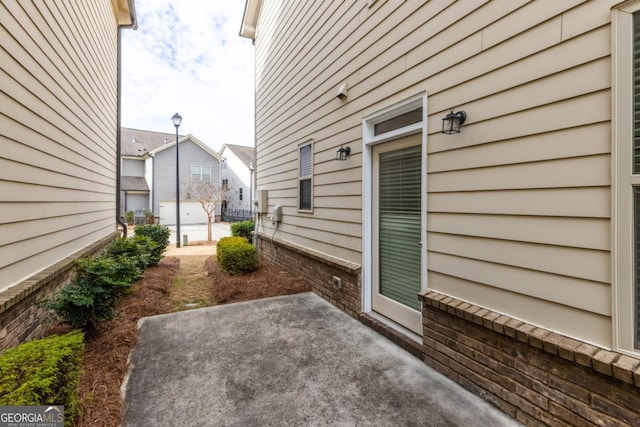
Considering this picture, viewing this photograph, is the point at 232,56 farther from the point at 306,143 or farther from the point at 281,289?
the point at 281,289

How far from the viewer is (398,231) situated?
11.6 feet

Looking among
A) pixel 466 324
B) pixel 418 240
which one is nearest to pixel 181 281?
pixel 418 240

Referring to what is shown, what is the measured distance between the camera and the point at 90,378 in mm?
2518

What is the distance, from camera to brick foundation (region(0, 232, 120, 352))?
2.48 meters

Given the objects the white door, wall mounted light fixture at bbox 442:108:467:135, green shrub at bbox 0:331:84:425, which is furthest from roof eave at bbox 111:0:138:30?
wall mounted light fixture at bbox 442:108:467:135

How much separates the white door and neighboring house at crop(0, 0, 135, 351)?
355 centimetres

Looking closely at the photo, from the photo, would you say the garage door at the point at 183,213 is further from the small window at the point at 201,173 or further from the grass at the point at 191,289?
the grass at the point at 191,289

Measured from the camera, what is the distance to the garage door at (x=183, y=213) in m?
22.6

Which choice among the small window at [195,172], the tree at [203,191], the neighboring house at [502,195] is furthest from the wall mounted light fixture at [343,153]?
the small window at [195,172]

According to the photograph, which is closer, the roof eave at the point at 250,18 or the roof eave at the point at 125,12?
the roof eave at the point at 125,12

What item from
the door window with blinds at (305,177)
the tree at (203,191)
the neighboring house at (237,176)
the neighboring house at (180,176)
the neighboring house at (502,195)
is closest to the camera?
the neighboring house at (502,195)

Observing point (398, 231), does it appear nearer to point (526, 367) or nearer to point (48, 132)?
point (526, 367)

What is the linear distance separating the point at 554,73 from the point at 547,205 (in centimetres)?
85

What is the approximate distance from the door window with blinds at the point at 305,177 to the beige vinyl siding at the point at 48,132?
11.4ft
